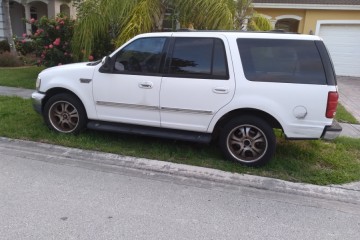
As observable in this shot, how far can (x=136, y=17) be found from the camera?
23.8 ft

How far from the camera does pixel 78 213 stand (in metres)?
3.32

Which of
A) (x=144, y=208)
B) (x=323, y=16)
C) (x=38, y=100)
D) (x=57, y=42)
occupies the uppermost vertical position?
(x=323, y=16)

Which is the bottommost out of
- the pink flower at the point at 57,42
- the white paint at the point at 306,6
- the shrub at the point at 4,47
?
the shrub at the point at 4,47

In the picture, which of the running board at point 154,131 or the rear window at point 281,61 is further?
the running board at point 154,131

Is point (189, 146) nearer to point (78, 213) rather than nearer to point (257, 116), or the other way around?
point (257, 116)

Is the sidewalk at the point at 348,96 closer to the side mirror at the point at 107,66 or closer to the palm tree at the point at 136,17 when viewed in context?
the palm tree at the point at 136,17

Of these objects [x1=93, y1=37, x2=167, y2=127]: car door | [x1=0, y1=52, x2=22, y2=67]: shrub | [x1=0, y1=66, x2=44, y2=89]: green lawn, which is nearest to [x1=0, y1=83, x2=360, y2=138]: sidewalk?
[x1=0, y1=66, x2=44, y2=89]: green lawn

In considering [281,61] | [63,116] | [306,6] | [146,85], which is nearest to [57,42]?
[63,116]

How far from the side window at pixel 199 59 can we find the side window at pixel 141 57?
24 cm

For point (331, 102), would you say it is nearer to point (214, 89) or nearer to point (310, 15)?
point (214, 89)

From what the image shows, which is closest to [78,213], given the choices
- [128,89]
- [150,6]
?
[128,89]

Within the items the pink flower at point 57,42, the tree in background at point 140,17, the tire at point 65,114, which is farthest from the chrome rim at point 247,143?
A: the pink flower at point 57,42

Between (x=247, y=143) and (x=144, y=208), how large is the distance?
5.91 ft

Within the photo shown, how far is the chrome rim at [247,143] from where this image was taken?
4488mm
